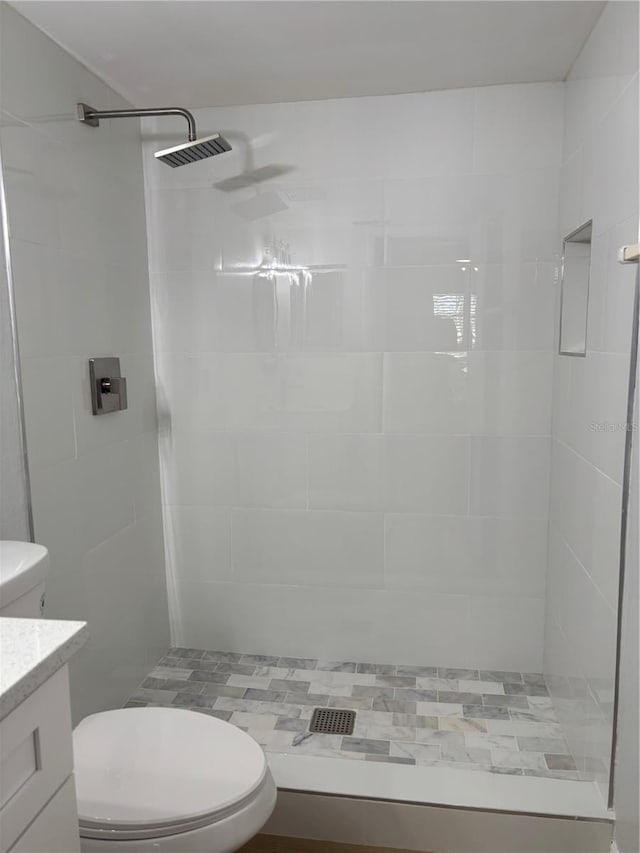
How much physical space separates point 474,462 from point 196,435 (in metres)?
1.02

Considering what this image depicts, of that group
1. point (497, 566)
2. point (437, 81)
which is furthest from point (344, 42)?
point (497, 566)

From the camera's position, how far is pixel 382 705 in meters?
2.13

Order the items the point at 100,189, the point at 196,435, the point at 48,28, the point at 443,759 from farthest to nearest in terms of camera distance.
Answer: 1. the point at 196,435
2. the point at 100,189
3. the point at 443,759
4. the point at 48,28

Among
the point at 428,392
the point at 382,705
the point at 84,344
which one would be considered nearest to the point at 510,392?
the point at 428,392

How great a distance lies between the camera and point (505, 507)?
2248mm

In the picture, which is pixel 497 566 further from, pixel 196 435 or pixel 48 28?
pixel 48 28

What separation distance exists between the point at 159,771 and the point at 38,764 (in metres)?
0.56

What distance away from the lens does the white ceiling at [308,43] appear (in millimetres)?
1615

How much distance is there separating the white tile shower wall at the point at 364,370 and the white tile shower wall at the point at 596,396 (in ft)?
0.62

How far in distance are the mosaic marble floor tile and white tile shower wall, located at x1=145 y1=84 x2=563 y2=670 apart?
0.10m

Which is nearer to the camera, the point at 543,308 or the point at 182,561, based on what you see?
the point at 543,308

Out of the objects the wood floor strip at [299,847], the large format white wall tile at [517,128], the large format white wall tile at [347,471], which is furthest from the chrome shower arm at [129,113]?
the wood floor strip at [299,847]

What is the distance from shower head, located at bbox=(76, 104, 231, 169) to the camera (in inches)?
71.2

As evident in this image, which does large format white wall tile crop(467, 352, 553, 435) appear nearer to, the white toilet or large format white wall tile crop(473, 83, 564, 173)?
large format white wall tile crop(473, 83, 564, 173)
